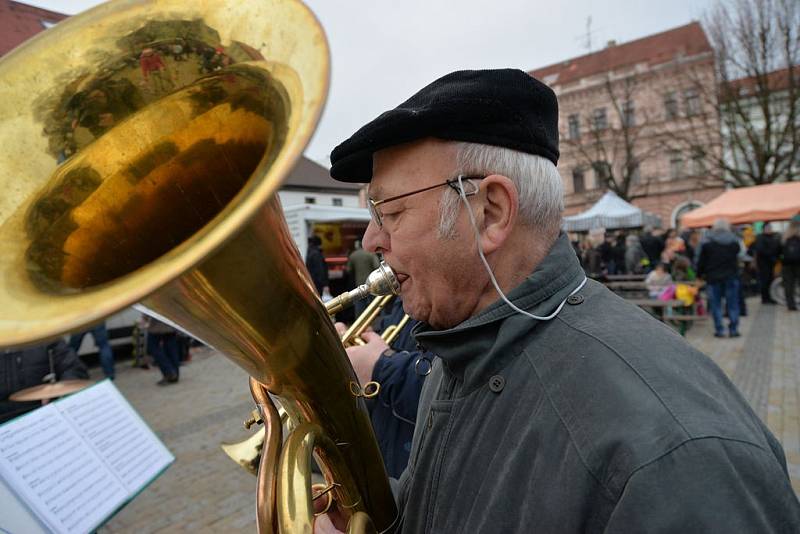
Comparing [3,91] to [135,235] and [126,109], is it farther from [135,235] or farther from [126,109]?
[135,235]

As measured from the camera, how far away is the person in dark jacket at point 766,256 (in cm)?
1055

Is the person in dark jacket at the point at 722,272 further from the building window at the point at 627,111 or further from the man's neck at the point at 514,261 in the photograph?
the building window at the point at 627,111

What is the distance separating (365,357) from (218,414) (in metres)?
4.69

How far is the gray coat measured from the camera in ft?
2.43

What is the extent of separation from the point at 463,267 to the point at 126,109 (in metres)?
1.03

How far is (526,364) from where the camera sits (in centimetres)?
101

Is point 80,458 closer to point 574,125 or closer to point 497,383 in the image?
point 497,383

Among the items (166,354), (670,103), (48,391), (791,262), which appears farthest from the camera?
(670,103)

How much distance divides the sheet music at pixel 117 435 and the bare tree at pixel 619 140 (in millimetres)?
27244

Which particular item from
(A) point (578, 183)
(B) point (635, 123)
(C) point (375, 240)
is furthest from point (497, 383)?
(A) point (578, 183)

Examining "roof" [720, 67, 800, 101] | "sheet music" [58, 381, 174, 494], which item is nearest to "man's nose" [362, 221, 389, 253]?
"sheet music" [58, 381, 174, 494]

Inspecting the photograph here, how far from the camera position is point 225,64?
1.35 meters

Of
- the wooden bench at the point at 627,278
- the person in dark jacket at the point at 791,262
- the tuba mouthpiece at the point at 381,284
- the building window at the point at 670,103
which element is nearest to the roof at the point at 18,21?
the wooden bench at the point at 627,278

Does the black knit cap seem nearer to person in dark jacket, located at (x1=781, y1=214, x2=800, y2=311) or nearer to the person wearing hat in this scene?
the person wearing hat
